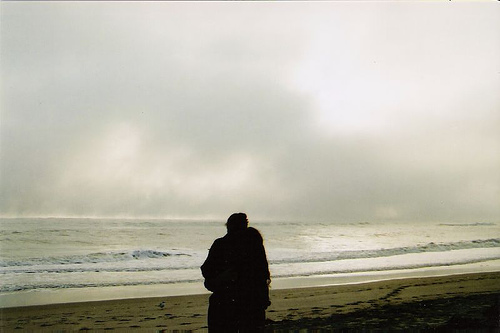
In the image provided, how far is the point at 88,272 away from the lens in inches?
662

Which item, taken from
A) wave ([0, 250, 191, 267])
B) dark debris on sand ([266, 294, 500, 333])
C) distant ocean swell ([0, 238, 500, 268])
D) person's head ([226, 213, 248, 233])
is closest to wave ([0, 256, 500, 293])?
distant ocean swell ([0, 238, 500, 268])

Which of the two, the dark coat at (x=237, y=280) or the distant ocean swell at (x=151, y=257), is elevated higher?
the dark coat at (x=237, y=280)

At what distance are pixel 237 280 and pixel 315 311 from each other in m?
5.33

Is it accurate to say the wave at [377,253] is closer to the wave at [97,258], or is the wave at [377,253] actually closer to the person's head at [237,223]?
the wave at [97,258]

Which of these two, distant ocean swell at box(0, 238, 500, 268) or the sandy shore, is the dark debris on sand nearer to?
the sandy shore

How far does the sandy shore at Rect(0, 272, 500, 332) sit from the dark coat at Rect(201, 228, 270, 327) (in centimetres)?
334

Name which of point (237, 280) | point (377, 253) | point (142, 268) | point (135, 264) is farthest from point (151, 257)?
point (237, 280)

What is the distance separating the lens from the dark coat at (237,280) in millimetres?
4168

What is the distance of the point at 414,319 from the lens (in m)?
7.77

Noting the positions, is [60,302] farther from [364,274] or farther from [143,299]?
[364,274]

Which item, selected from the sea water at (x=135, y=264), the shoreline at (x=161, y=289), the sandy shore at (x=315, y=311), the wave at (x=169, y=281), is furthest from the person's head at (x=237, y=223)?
the wave at (x=169, y=281)

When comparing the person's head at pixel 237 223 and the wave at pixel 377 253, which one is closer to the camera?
the person's head at pixel 237 223

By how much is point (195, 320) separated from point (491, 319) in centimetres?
501

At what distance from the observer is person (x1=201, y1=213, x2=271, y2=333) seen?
416cm
